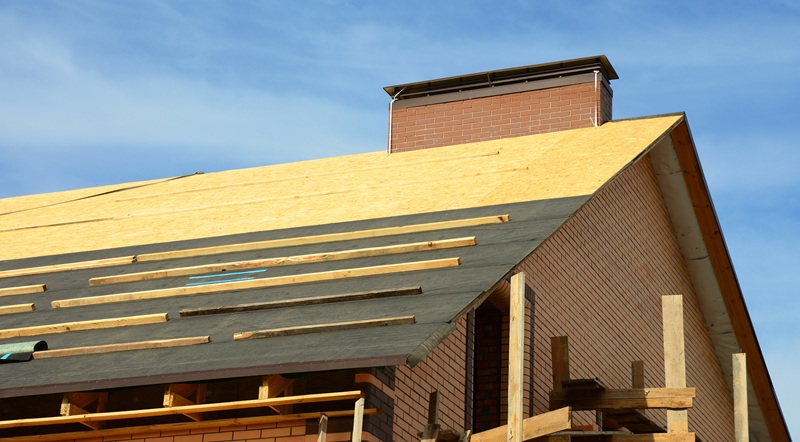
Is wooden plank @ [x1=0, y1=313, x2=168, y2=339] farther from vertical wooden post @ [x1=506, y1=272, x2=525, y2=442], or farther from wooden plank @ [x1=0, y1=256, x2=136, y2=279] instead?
vertical wooden post @ [x1=506, y1=272, x2=525, y2=442]

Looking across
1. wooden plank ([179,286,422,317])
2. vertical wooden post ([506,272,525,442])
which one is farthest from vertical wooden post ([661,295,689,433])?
wooden plank ([179,286,422,317])

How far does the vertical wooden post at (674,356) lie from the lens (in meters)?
10.6

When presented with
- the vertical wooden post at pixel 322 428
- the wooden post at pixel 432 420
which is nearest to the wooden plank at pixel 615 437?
the wooden post at pixel 432 420

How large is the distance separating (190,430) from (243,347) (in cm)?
93

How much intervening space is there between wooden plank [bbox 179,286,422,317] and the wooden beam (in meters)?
0.55

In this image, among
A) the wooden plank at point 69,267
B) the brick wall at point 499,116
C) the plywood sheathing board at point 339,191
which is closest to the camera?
the wooden plank at point 69,267

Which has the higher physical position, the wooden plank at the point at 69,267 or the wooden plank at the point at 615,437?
the wooden plank at the point at 69,267

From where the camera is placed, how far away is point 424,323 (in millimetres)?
9641

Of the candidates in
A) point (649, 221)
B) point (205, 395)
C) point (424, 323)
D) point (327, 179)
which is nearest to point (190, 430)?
point (205, 395)

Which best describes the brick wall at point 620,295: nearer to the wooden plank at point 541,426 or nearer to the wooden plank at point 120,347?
the wooden plank at point 541,426

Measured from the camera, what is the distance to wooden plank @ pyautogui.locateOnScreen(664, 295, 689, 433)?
10648 mm

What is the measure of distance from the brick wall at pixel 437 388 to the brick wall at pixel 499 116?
666 centimetres

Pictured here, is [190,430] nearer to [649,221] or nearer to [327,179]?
[327,179]

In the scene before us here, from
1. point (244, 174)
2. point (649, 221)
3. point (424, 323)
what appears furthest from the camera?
point (244, 174)
